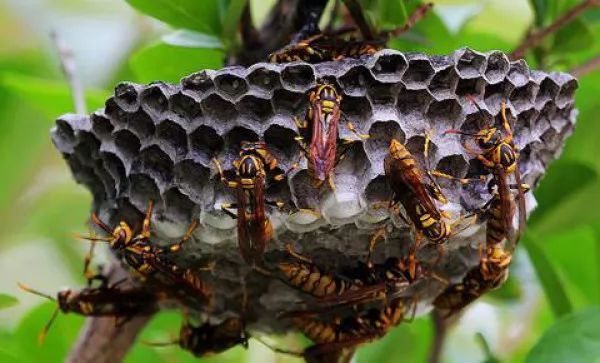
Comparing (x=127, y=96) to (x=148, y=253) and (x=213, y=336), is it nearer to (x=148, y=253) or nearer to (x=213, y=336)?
(x=148, y=253)

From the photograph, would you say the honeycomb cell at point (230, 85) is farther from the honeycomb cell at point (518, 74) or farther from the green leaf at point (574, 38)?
the green leaf at point (574, 38)

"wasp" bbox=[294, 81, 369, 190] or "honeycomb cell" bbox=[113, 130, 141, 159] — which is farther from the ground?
"honeycomb cell" bbox=[113, 130, 141, 159]

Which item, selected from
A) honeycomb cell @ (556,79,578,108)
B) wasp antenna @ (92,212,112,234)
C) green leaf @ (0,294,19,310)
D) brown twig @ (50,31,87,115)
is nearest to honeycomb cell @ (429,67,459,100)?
honeycomb cell @ (556,79,578,108)

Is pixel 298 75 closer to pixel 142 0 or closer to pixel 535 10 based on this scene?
pixel 142 0

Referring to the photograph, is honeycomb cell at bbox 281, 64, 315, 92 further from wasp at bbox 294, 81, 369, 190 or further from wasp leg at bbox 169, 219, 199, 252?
wasp leg at bbox 169, 219, 199, 252

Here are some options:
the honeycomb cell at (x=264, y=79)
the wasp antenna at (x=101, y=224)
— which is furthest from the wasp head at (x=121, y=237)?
the honeycomb cell at (x=264, y=79)

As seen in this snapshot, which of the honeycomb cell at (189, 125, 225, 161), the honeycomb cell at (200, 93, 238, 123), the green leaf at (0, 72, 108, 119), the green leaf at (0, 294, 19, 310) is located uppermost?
the green leaf at (0, 72, 108, 119)

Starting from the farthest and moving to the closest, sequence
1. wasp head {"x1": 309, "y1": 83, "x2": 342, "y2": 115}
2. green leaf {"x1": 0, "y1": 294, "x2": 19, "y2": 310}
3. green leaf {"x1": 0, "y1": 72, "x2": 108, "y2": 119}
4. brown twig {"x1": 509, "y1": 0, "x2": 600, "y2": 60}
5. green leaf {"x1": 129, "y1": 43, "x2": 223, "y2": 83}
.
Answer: green leaf {"x1": 0, "y1": 72, "x2": 108, "y2": 119}, green leaf {"x1": 129, "y1": 43, "x2": 223, "y2": 83}, brown twig {"x1": 509, "y1": 0, "x2": 600, "y2": 60}, green leaf {"x1": 0, "y1": 294, "x2": 19, "y2": 310}, wasp head {"x1": 309, "y1": 83, "x2": 342, "y2": 115}
